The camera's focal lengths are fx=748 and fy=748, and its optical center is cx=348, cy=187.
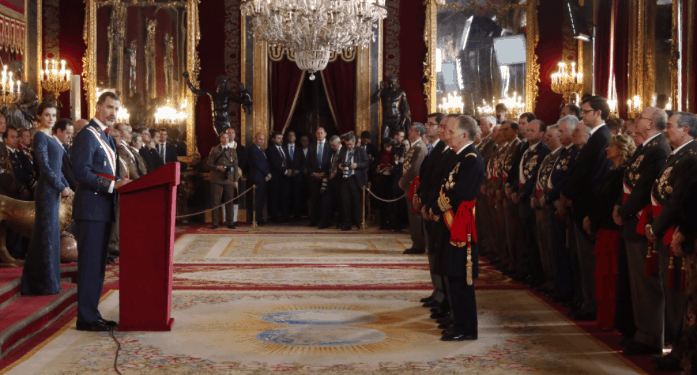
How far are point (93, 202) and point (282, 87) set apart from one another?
9.08 metres

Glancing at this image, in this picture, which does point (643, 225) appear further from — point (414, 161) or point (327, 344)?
point (414, 161)

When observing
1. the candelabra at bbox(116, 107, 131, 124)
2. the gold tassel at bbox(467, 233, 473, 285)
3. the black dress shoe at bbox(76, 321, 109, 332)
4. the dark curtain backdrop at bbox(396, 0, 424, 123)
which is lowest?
the black dress shoe at bbox(76, 321, 109, 332)

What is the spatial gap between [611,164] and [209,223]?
8.92 metres

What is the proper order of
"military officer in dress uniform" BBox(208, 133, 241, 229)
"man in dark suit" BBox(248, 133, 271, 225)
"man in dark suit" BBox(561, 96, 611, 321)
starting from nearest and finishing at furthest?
1. "man in dark suit" BBox(561, 96, 611, 321)
2. "military officer in dress uniform" BBox(208, 133, 241, 229)
3. "man in dark suit" BBox(248, 133, 271, 225)

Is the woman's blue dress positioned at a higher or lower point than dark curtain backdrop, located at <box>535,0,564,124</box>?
lower

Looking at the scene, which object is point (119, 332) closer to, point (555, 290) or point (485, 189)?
point (555, 290)

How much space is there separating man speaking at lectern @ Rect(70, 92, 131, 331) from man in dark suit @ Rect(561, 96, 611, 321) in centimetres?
340

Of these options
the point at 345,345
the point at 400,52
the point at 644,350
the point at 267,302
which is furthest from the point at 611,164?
the point at 400,52

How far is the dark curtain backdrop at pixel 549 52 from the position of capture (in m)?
13.8

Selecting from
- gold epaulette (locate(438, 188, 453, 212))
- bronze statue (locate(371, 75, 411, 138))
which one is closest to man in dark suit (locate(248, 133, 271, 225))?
bronze statue (locate(371, 75, 411, 138))

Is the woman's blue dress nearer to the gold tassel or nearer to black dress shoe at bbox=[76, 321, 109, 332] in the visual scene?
black dress shoe at bbox=[76, 321, 109, 332]

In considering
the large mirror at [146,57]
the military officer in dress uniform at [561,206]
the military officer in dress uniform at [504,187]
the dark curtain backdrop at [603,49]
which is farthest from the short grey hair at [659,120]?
the large mirror at [146,57]

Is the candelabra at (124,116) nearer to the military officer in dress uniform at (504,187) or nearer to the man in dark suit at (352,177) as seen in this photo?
the man in dark suit at (352,177)

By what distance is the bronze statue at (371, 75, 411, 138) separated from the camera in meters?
13.5
